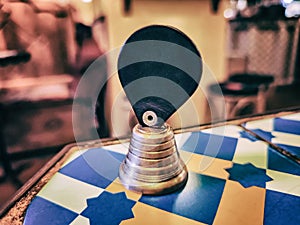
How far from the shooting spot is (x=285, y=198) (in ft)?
3.05

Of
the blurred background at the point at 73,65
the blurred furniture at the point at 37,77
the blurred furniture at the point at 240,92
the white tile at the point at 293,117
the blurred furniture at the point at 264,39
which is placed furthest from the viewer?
the blurred furniture at the point at 264,39

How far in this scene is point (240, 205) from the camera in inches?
35.4

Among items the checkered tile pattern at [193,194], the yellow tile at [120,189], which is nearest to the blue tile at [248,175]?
the checkered tile pattern at [193,194]

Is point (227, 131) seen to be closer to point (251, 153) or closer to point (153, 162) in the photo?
point (251, 153)

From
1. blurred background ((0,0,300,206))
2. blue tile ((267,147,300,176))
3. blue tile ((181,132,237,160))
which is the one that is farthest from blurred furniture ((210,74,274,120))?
blue tile ((267,147,300,176))

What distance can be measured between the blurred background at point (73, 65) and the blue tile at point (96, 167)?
5.80 ft

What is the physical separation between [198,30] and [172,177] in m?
3.20

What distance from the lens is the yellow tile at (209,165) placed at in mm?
1091

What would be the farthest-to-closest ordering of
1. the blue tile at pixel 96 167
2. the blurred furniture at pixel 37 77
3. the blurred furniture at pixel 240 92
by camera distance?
the blurred furniture at pixel 37 77 < the blurred furniture at pixel 240 92 < the blue tile at pixel 96 167

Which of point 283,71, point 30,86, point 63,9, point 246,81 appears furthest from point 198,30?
point 283,71

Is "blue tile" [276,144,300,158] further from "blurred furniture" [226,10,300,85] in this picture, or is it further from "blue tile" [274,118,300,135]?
"blurred furniture" [226,10,300,85]

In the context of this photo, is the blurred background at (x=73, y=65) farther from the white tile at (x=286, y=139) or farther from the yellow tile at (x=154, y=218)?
the yellow tile at (x=154, y=218)

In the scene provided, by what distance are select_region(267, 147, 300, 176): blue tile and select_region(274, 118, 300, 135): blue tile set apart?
30cm

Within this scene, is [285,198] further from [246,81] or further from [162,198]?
[246,81]
